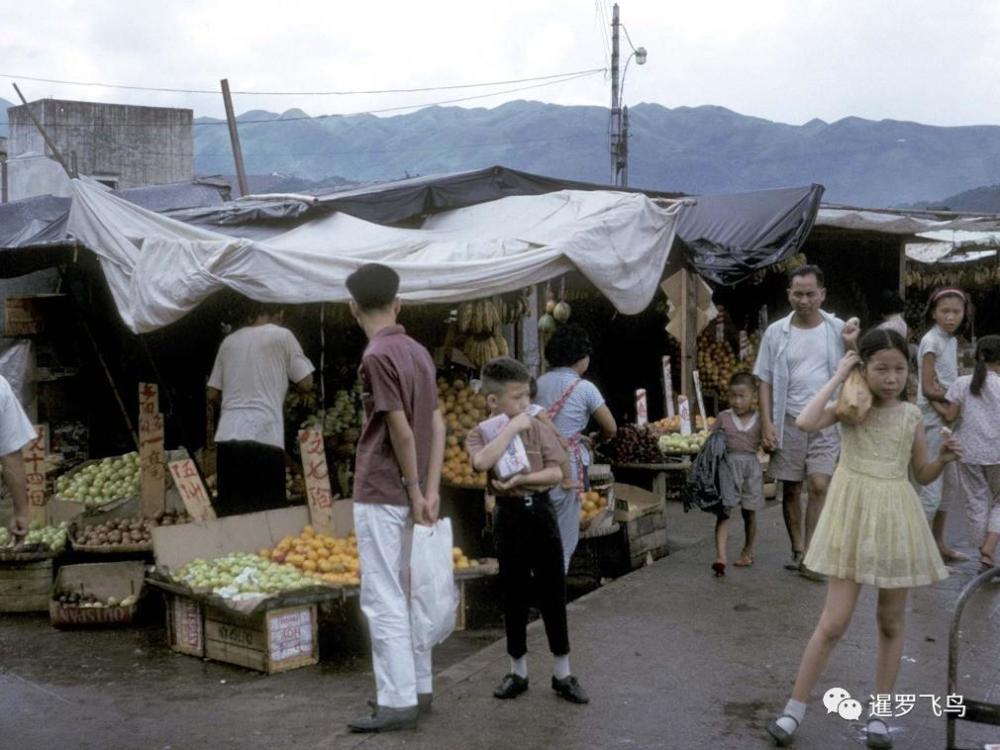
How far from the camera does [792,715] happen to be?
167 inches

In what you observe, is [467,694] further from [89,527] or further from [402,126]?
[402,126]

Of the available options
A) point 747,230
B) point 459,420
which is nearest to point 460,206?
point 459,420

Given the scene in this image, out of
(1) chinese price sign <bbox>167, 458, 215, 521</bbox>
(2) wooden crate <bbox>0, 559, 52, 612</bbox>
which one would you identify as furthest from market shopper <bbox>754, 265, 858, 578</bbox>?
(2) wooden crate <bbox>0, 559, 52, 612</bbox>

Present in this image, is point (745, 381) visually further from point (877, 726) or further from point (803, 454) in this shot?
point (877, 726)

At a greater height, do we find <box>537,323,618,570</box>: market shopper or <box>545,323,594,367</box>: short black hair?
<box>545,323,594,367</box>: short black hair

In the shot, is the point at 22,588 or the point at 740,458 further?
the point at 22,588

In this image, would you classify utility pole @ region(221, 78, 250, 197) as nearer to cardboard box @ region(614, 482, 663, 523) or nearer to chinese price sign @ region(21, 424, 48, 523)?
chinese price sign @ region(21, 424, 48, 523)

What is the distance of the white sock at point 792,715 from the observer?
13.9 ft

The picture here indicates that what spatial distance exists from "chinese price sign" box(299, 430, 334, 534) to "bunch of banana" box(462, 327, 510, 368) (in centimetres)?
226

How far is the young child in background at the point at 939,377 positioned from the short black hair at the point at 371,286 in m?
4.41

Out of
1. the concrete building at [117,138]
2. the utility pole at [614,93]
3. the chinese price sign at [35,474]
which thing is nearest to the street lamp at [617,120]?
the utility pole at [614,93]

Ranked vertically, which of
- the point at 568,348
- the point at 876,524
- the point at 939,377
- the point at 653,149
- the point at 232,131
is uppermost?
the point at 653,149

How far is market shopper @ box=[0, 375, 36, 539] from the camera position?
475 centimetres

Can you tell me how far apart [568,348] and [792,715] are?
2488mm
